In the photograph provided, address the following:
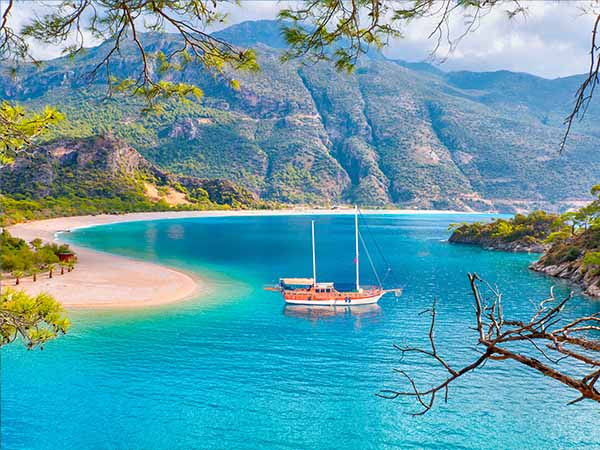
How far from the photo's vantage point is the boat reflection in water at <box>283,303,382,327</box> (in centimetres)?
2362

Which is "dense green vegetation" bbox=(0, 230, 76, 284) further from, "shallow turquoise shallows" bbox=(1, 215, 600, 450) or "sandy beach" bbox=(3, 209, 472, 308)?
"shallow turquoise shallows" bbox=(1, 215, 600, 450)

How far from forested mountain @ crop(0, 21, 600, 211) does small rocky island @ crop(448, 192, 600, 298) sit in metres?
80.5

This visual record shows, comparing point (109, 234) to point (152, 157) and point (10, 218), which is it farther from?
point (152, 157)

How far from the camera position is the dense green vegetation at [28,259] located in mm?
28953

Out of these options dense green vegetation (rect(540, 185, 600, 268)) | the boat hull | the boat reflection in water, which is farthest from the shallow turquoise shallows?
dense green vegetation (rect(540, 185, 600, 268))

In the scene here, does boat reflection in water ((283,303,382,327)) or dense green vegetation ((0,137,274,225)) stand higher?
dense green vegetation ((0,137,274,225))

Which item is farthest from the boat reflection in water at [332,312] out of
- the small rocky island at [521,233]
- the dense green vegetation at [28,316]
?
the small rocky island at [521,233]

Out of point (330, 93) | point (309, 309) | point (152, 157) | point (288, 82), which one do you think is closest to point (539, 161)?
point (330, 93)

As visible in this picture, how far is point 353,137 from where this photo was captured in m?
159

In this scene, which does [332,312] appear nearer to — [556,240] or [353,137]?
[556,240]

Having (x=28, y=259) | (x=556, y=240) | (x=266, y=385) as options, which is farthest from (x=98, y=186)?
(x=266, y=385)

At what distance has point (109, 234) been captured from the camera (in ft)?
203

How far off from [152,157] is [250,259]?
4179 inches

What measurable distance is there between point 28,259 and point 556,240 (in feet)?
144
